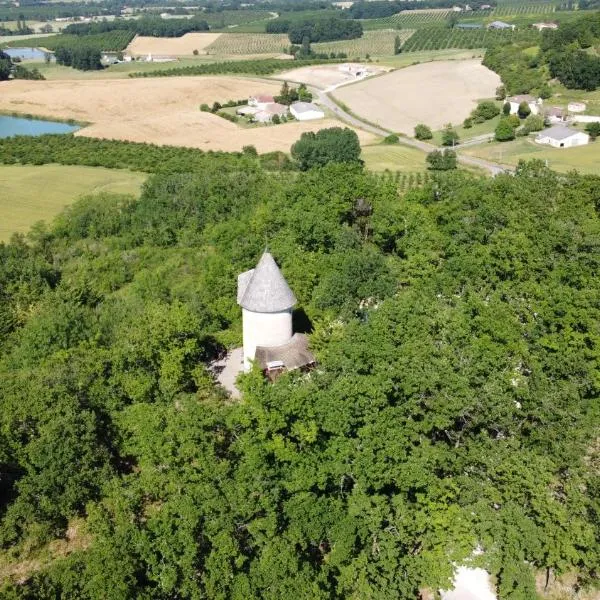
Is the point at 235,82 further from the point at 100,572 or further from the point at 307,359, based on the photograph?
the point at 100,572

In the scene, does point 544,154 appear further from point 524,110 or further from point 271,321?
point 271,321

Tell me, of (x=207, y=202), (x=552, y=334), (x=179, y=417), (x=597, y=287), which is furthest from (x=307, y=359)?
(x=207, y=202)

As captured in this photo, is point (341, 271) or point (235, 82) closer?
point (341, 271)

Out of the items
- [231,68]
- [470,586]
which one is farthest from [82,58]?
[470,586]

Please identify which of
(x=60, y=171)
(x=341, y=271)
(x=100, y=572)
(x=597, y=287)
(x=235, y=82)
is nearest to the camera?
(x=100, y=572)

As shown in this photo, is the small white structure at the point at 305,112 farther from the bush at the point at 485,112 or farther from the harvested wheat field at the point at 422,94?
the bush at the point at 485,112

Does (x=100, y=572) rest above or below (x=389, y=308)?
below

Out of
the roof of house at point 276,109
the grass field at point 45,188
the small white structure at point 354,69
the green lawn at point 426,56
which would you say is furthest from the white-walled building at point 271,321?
the green lawn at point 426,56
